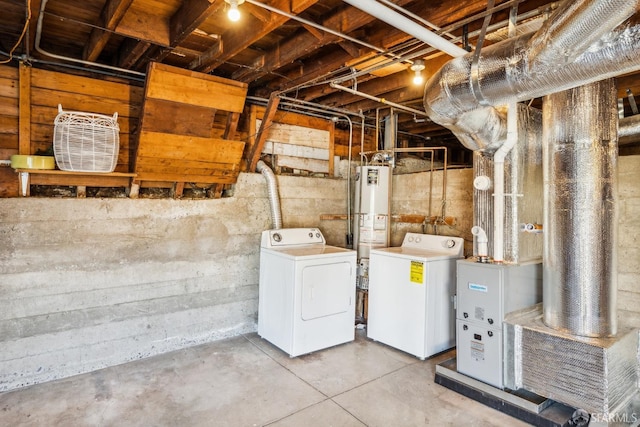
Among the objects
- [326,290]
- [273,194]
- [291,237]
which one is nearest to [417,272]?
[326,290]

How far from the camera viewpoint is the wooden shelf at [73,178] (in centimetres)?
262

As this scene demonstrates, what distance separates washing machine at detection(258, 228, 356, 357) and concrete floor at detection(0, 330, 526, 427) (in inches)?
6.9

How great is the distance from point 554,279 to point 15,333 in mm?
3629

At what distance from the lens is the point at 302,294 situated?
3115mm

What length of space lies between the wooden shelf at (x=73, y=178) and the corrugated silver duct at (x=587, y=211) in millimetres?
2989

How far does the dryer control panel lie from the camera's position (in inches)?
138

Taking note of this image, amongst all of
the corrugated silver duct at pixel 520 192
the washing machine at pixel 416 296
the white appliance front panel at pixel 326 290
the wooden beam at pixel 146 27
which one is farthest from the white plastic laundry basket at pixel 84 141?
the corrugated silver duct at pixel 520 192

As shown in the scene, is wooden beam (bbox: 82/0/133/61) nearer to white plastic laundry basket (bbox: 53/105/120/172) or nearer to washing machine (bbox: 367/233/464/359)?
white plastic laundry basket (bbox: 53/105/120/172)

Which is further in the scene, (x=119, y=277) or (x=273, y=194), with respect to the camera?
(x=273, y=194)

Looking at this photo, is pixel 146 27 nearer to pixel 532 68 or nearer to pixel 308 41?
pixel 308 41

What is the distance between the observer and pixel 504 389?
234cm

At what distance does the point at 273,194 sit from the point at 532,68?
8.22 feet

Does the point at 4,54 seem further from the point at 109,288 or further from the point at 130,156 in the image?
the point at 109,288

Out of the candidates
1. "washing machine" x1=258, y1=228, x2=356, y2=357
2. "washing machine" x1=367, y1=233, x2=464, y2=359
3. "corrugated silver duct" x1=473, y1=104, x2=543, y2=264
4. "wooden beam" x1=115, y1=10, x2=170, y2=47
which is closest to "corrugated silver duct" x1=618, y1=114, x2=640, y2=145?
"corrugated silver duct" x1=473, y1=104, x2=543, y2=264
